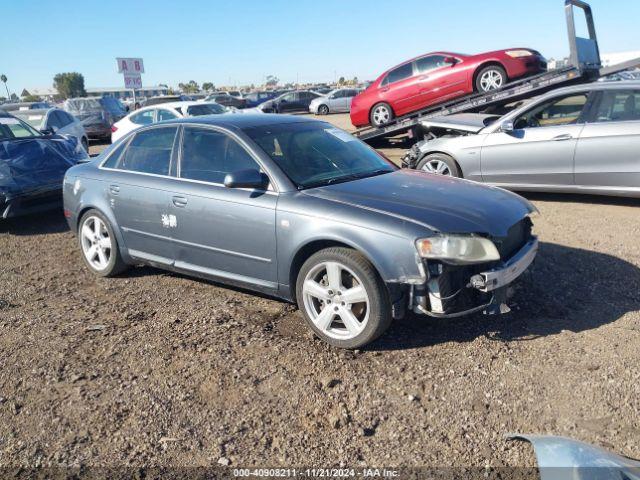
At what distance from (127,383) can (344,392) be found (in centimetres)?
136

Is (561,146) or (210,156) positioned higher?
(210,156)

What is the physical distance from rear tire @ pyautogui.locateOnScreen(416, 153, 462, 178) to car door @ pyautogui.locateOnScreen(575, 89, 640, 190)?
1.64 meters

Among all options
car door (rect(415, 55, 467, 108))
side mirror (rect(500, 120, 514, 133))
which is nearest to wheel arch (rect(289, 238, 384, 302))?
side mirror (rect(500, 120, 514, 133))

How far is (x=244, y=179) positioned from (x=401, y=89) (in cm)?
920

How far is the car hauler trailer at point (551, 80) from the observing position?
32.3 feet

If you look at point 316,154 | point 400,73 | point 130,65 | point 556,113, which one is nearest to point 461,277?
point 316,154

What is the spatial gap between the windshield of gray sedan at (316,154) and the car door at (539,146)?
122 inches

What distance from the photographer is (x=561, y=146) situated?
23.1 ft

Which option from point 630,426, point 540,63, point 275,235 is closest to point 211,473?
point 275,235

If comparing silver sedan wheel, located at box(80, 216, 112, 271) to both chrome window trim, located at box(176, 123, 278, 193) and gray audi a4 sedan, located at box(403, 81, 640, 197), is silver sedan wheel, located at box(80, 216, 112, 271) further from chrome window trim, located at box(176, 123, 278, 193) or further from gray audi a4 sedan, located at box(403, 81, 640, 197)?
gray audi a4 sedan, located at box(403, 81, 640, 197)

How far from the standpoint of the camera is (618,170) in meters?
6.68

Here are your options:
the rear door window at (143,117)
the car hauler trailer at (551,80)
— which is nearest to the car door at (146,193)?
the car hauler trailer at (551,80)

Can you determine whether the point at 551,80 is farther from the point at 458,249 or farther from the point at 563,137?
the point at 458,249

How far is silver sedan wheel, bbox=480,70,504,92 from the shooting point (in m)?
11.2
